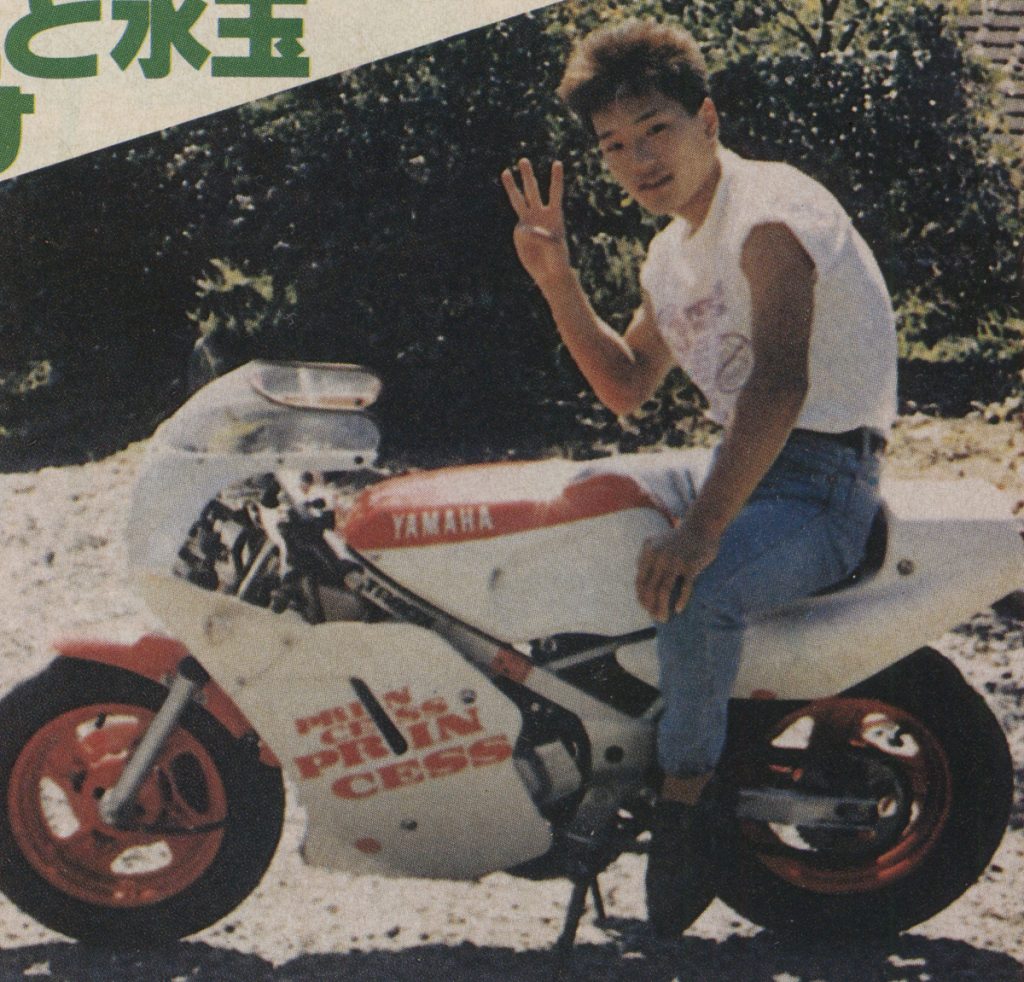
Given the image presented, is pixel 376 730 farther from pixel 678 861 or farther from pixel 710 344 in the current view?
pixel 710 344

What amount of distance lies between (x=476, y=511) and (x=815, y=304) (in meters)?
0.72

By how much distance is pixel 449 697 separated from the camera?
2822 millimetres

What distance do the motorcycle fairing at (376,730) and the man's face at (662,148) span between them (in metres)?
0.93

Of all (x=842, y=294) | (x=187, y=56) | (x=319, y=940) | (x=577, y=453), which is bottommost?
(x=319, y=940)

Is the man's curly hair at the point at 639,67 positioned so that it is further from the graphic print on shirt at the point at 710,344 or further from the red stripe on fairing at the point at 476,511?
the red stripe on fairing at the point at 476,511

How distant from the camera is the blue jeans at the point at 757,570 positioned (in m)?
2.64

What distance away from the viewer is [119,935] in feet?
10.0

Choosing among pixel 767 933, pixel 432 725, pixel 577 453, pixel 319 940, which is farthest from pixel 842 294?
pixel 577 453

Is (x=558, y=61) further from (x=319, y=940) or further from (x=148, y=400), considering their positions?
(x=319, y=940)

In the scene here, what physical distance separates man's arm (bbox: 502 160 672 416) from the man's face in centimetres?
22

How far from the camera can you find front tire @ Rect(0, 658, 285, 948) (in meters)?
2.94

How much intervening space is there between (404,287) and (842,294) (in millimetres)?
3693

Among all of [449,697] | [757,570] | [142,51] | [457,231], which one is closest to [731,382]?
[757,570]

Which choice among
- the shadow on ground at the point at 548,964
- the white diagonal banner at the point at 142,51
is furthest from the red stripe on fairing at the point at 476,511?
the white diagonal banner at the point at 142,51
